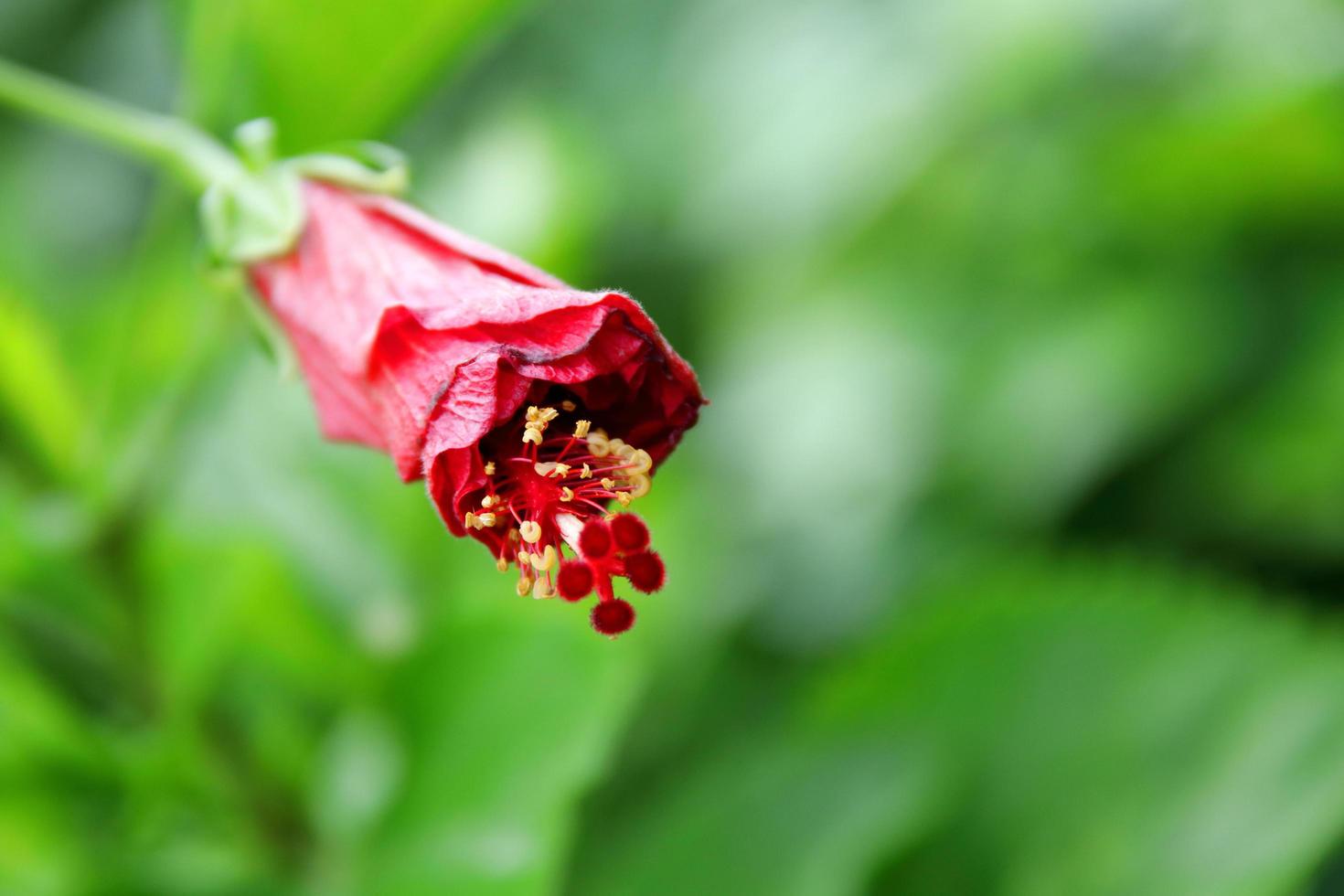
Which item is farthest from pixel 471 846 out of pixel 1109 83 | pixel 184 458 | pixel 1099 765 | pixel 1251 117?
pixel 1109 83

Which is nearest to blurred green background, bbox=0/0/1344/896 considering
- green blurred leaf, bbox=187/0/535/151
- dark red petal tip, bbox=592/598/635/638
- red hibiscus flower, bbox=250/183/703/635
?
green blurred leaf, bbox=187/0/535/151

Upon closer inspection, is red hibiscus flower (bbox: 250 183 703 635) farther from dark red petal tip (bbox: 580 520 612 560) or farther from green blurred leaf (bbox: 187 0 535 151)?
green blurred leaf (bbox: 187 0 535 151)

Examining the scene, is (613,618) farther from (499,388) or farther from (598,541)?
(499,388)

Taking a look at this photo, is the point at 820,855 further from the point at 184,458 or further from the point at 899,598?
the point at 184,458

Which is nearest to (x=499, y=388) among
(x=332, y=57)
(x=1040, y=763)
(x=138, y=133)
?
(x=138, y=133)

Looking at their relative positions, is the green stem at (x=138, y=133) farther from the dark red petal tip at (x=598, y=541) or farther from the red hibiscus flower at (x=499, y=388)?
the dark red petal tip at (x=598, y=541)

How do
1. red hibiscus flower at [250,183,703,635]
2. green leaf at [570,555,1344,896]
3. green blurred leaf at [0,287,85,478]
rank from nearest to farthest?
red hibiscus flower at [250,183,703,635] < green blurred leaf at [0,287,85,478] < green leaf at [570,555,1344,896]
